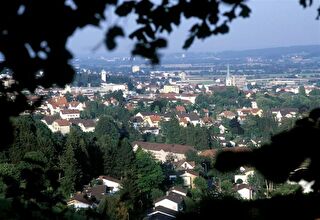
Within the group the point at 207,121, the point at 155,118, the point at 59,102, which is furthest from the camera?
the point at 59,102

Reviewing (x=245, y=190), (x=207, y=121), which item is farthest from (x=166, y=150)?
(x=207, y=121)

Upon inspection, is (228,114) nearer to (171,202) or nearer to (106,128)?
(106,128)

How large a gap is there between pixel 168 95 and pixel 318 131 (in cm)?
6504

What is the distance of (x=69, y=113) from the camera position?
5056cm

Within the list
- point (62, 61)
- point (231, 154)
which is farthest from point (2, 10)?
point (231, 154)

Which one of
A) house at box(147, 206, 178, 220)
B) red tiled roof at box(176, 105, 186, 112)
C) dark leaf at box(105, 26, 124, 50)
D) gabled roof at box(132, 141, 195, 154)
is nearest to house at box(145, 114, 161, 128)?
red tiled roof at box(176, 105, 186, 112)

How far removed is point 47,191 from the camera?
7.24 feet

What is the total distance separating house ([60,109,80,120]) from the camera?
4978 cm

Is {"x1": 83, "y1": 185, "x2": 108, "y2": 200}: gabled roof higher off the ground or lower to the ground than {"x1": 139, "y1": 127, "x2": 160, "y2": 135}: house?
higher

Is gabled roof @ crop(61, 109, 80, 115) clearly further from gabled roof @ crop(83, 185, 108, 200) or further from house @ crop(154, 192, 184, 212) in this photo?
house @ crop(154, 192, 184, 212)

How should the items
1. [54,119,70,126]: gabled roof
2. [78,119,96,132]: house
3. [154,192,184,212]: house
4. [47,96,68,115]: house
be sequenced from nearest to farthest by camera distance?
[154,192,184,212]: house → [78,119,96,132]: house → [54,119,70,126]: gabled roof → [47,96,68,115]: house

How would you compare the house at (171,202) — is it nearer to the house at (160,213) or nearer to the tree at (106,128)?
the house at (160,213)

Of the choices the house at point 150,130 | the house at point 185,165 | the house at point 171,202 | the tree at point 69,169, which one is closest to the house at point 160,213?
the house at point 171,202

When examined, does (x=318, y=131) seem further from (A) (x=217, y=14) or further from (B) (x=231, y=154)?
(A) (x=217, y=14)
